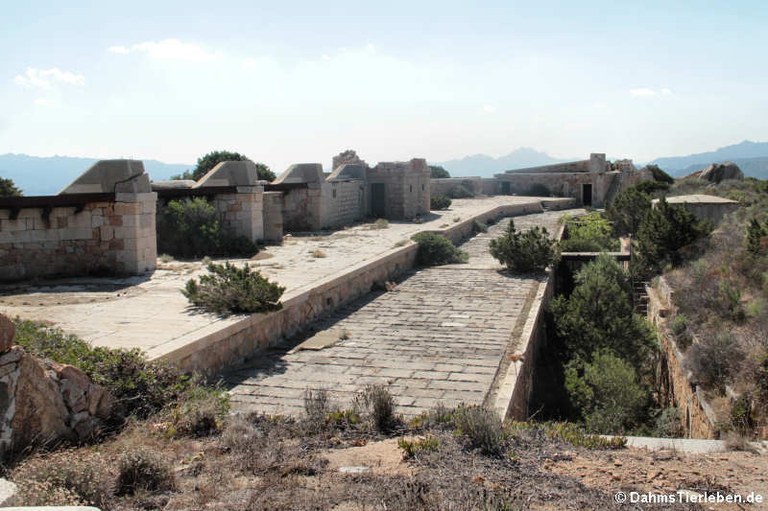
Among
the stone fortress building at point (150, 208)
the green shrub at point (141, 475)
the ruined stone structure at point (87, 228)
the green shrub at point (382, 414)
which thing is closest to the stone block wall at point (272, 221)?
the stone fortress building at point (150, 208)

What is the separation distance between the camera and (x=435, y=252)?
16.3 meters

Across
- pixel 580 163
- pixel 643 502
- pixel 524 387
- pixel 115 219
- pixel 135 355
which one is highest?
pixel 580 163

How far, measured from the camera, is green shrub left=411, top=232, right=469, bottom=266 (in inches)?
639

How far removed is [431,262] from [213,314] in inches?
339

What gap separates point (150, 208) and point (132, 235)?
79cm

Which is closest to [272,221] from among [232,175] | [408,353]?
[232,175]

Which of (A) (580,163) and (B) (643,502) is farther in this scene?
(A) (580,163)

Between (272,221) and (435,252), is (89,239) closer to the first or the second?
(272,221)

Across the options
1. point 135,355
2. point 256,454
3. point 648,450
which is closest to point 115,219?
point 135,355

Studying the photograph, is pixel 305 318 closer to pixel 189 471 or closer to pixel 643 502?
pixel 189 471

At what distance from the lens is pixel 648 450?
5090mm

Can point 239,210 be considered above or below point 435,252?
above

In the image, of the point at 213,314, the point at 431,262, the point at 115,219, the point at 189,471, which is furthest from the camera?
the point at 431,262

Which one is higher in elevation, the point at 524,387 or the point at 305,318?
the point at 305,318
